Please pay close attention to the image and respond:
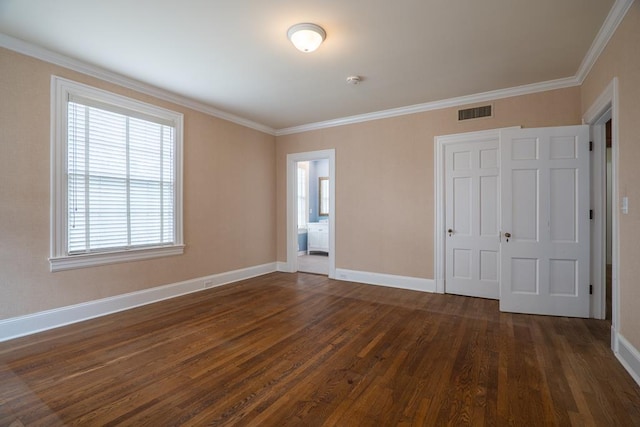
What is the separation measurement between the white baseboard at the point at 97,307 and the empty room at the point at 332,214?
2cm

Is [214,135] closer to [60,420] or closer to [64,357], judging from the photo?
[64,357]

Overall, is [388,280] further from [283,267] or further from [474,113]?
[474,113]

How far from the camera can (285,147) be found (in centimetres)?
610

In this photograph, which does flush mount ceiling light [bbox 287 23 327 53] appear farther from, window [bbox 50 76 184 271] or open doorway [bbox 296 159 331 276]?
open doorway [bbox 296 159 331 276]

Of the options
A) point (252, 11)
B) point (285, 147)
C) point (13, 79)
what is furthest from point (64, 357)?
point (285, 147)

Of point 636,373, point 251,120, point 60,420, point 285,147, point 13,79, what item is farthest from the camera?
point 285,147

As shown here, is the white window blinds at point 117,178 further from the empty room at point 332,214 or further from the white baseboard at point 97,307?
the white baseboard at point 97,307

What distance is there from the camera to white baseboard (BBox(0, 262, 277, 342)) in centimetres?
293

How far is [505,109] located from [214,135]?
436 centimetres

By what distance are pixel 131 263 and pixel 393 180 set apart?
397cm

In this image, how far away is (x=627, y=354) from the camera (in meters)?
2.35

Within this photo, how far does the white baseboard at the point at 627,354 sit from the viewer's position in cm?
219

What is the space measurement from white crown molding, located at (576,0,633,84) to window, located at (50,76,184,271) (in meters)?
4.87

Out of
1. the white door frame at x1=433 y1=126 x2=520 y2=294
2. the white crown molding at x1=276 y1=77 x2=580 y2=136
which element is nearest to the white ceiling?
the white crown molding at x1=276 y1=77 x2=580 y2=136
